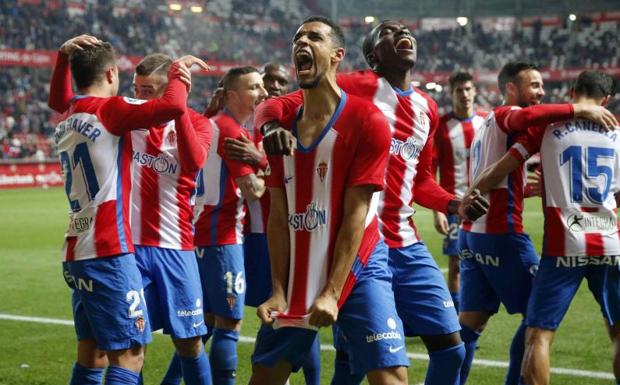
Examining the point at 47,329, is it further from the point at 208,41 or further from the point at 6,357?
the point at 208,41

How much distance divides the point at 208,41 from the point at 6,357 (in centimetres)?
4521

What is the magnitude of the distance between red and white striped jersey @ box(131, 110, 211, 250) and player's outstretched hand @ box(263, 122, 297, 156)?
5.31ft

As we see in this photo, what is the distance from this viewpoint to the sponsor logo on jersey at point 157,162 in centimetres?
544

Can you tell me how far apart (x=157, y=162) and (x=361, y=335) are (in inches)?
78.8

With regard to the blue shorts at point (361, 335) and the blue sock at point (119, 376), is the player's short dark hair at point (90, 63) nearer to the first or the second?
the blue sock at point (119, 376)

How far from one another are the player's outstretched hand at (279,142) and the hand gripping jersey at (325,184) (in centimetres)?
22

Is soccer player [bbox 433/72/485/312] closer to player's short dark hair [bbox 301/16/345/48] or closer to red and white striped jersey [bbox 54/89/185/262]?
red and white striped jersey [bbox 54/89/185/262]

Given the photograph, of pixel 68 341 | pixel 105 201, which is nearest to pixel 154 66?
pixel 105 201

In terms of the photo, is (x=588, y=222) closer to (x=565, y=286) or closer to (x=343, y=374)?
(x=565, y=286)

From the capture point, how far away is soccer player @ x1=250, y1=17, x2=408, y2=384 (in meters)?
3.89

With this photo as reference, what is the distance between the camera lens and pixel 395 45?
17.2ft

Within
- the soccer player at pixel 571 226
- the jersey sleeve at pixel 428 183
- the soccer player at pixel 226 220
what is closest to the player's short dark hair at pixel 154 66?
the soccer player at pixel 226 220

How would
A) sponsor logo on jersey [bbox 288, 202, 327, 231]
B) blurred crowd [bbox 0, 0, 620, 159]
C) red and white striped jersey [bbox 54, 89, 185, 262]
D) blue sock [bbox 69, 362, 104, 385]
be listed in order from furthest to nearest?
1. blurred crowd [bbox 0, 0, 620, 159]
2. blue sock [bbox 69, 362, 104, 385]
3. red and white striped jersey [bbox 54, 89, 185, 262]
4. sponsor logo on jersey [bbox 288, 202, 327, 231]

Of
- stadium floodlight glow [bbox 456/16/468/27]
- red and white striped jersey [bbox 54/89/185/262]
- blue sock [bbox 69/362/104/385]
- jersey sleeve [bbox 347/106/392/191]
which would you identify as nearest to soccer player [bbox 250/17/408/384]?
jersey sleeve [bbox 347/106/392/191]
